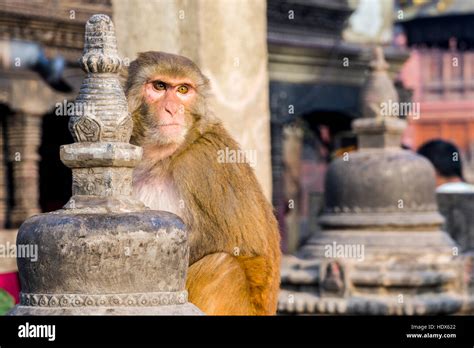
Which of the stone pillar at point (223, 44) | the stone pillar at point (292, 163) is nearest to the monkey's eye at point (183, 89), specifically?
the stone pillar at point (223, 44)

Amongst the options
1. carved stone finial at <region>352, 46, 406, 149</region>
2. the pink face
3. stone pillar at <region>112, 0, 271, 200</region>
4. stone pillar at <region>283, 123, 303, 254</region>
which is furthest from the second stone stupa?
stone pillar at <region>283, 123, 303, 254</region>

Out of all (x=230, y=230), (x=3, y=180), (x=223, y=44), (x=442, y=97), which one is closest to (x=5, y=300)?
(x=223, y=44)

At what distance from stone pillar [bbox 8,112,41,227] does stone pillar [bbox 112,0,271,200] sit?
649 centimetres

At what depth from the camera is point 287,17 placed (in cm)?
1527

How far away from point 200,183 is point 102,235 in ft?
7.08

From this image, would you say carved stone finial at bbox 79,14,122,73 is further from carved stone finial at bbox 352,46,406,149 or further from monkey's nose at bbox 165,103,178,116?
carved stone finial at bbox 352,46,406,149

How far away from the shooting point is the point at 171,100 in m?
5.17

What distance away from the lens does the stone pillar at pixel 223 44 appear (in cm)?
588

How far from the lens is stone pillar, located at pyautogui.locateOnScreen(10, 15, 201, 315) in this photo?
293 centimetres

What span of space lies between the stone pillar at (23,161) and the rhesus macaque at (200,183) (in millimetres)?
7442

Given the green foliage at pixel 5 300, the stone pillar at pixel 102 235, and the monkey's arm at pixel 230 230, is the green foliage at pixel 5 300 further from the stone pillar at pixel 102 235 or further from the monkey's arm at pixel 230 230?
the stone pillar at pixel 102 235

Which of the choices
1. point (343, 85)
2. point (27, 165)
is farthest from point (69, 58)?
point (343, 85)

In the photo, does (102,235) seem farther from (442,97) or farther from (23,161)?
(442,97)
